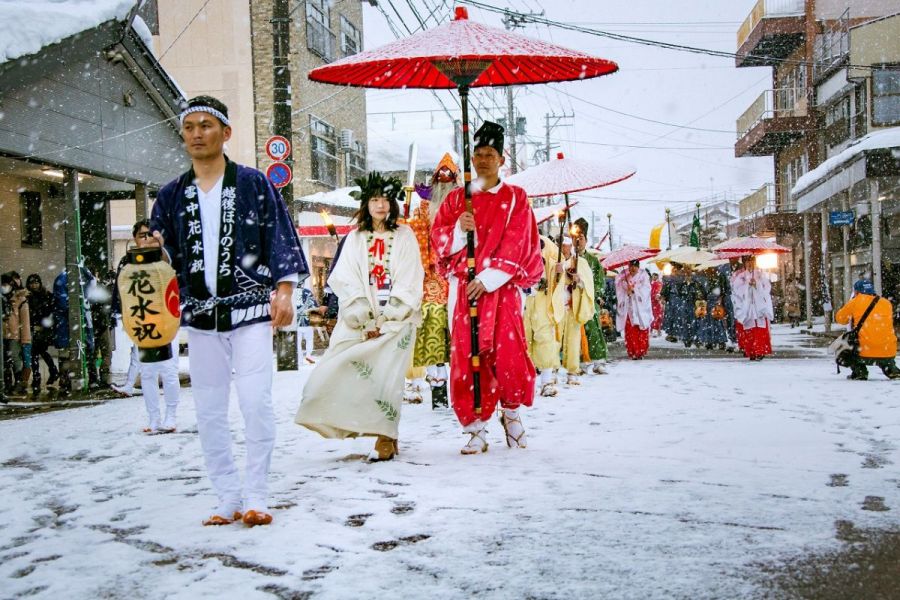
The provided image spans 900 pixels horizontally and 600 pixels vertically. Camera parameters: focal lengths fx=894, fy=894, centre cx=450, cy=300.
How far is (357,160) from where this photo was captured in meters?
35.6

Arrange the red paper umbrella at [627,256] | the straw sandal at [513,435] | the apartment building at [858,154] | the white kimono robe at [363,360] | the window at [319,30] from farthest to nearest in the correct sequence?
the window at [319,30], the apartment building at [858,154], the red paper umbrella at [627,256], the straw sandal at [513,435], the white kimono robe at [363,360]

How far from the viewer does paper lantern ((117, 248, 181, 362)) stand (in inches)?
158

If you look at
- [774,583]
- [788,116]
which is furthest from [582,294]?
[788,116]

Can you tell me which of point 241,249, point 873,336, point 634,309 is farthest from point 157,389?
point 634,309

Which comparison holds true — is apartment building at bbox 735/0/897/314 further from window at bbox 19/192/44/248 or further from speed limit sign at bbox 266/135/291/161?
window at bbox 19/192/44/248

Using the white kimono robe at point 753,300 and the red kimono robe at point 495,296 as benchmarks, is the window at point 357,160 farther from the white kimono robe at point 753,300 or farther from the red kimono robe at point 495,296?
the red kimono robe at point 495,296

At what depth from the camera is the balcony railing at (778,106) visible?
33.5 metres

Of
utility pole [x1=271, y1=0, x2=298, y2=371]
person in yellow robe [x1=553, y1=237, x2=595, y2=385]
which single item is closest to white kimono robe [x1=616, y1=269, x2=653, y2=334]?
person in yellow robe [x1=553, y1=237, x2=595, y2=385]

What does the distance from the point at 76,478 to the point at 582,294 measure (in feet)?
24.8

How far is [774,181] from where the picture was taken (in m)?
39.5

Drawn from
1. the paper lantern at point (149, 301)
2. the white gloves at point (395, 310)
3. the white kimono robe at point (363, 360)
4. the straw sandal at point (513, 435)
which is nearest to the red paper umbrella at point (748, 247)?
the straw sandal at point (513, 435)

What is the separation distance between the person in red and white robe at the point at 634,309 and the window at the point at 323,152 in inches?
589

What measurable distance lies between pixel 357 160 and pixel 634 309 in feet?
67.0

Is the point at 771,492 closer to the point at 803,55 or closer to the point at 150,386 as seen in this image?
the point at 150,386
